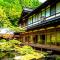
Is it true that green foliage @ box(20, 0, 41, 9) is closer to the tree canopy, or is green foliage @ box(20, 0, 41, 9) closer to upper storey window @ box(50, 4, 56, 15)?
the tree canopy

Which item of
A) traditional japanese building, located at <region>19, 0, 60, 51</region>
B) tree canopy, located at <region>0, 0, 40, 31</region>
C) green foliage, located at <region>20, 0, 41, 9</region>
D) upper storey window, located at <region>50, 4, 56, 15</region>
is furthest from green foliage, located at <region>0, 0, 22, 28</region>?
upper storey window, located at <region>50, 4, 56, 15</region>

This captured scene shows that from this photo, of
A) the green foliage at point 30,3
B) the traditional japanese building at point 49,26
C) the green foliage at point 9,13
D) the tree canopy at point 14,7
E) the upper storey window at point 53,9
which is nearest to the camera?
the traditional japanese building at point 49,26

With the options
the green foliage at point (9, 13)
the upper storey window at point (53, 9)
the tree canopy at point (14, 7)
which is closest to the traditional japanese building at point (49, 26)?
the upper storey window at point (53, 9)

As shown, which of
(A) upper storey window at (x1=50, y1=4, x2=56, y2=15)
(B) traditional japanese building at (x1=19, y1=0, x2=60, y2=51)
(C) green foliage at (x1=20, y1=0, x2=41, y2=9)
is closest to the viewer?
(B) traditional japanese building at (x1=19, y1=0, x2=60, y2=51)

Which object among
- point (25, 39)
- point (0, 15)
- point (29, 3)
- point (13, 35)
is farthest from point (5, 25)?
point (29, 3)

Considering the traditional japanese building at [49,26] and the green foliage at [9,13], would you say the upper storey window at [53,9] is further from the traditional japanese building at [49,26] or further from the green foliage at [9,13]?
the green foliage at [9,13]

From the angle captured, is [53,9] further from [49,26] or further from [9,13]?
[9,13]

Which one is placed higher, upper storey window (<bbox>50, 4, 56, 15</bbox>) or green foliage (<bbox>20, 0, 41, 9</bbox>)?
green foliage (<bbox>20, 0, 41, 9</bbox>)

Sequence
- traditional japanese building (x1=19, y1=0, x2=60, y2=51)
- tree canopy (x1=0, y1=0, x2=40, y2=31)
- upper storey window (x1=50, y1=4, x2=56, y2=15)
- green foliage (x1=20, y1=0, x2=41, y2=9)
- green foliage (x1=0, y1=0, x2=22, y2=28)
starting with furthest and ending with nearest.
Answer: green foliage (x1=20, y1=0, x2=41, y2=9), tree canopy (x1=0, y1=0, x2=40, y2=31), green foliage (x1=0, y1=0, x2=22, y2=28), upper storey window (x1=50, y1=4, x2=56, y2=15), traditional japanese building (x1=19, y1=0, x2=60, y2=51)

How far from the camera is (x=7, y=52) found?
2509 centimetres

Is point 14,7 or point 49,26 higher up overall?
point 14,7

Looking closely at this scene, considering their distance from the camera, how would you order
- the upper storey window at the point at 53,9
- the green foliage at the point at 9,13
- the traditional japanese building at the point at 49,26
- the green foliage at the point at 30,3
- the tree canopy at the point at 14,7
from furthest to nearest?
the green foliage at the point at 30,3
the tree canopy at the point at 14,7
the green foliage at the point at 9,13
the upper storey window at the point at 53,9
the traditional japanese building at the point at 49,26

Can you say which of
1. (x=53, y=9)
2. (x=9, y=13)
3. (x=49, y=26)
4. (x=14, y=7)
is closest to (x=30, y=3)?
(x=14, y=7)

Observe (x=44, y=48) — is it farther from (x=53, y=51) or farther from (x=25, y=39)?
(x=25, y=39)
